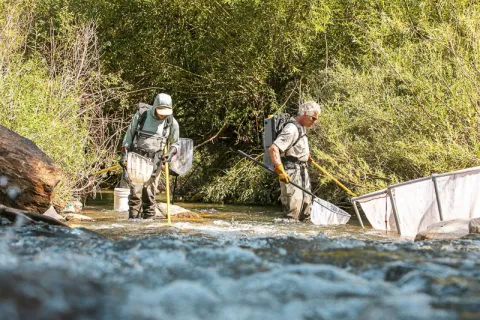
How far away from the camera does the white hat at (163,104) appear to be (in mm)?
10070

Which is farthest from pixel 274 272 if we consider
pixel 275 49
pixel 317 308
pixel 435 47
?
pixel 275 49

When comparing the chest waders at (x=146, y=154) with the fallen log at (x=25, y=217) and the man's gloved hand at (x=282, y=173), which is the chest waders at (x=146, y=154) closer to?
the man's gloved hand at (x=282, y=173)

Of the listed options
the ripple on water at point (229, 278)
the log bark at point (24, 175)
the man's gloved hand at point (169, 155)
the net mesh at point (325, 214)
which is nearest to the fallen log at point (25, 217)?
the ripple on water at point (229, 278)

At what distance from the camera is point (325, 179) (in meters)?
→ 13.1

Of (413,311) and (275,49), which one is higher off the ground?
(275,49)

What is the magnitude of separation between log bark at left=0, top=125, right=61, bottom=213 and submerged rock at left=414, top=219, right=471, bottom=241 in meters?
4.24

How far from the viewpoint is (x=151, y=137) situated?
10.5 metres

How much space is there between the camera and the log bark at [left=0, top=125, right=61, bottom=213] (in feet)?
25.4

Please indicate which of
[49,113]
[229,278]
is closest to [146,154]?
[49,113]

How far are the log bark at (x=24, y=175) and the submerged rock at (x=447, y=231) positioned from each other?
424 cm

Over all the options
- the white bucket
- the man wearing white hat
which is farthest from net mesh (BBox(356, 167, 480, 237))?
the white bucket

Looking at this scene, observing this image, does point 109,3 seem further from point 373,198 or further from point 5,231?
point 5,231

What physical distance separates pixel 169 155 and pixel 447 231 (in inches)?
181

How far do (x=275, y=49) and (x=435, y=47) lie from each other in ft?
20.3
